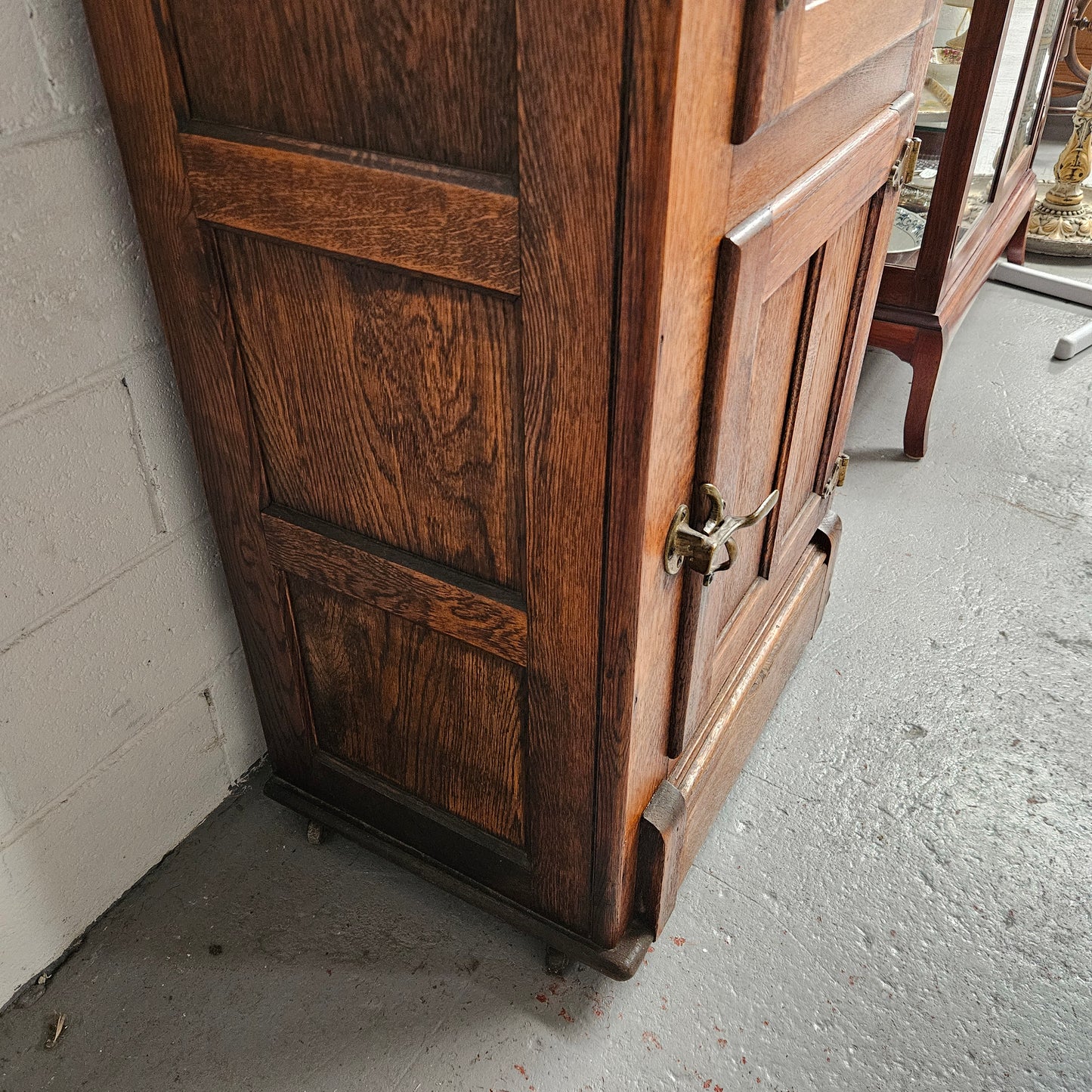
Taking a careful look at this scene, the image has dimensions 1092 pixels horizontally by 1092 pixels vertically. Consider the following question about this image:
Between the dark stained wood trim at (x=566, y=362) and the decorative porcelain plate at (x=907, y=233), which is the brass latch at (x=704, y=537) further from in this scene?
the decorative porcelain plate at (x=907, y=233)

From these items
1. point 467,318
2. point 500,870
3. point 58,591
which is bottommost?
point 500,870

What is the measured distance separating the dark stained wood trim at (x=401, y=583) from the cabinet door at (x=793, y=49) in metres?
0.53

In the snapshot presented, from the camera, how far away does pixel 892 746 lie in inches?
66.5

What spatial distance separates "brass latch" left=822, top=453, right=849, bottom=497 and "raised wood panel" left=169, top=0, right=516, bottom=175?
1025mm

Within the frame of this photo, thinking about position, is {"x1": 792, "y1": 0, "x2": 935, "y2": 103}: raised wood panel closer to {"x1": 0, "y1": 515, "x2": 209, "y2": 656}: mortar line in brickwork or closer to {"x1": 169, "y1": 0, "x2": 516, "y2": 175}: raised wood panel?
{"x1": 169, "y1": 0, "x2": 516, "y2": 175}: raised wood panel

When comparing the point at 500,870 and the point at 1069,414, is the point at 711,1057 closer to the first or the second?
the point at 500,870

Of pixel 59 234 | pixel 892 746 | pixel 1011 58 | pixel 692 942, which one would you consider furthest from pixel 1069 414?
pixel 59 234

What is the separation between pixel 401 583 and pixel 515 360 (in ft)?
1.15

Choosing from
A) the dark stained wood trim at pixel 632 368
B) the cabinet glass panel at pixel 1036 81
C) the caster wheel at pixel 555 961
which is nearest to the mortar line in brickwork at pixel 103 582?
the dark stained wood trim at pixel 632 368

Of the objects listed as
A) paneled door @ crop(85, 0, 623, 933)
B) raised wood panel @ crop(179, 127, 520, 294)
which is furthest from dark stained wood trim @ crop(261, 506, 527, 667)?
raised wood panel @ crop(179, 127, 520, 294)

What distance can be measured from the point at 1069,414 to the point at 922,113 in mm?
940

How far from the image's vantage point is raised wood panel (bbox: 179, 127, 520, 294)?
79 cm

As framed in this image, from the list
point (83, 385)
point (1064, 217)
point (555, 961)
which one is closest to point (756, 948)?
point (555, 961)

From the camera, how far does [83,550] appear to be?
1191mm
